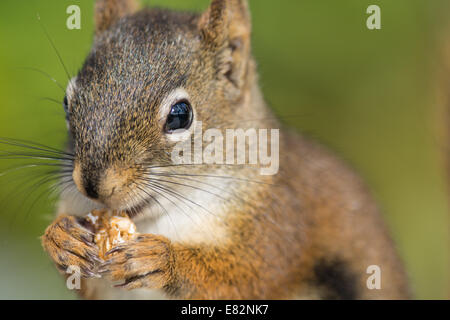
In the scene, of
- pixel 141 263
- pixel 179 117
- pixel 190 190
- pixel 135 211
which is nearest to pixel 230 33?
pixel 179 117

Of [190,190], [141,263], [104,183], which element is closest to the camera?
[104,183]

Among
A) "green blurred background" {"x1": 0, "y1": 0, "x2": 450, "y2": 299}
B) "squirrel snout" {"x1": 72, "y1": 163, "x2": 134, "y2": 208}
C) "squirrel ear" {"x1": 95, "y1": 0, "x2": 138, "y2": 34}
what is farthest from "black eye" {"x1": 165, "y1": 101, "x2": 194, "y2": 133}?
"green blurred background" {"x1": 0, "y1": 0, "x2": 450, "y2": 299}

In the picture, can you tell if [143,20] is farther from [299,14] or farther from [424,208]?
[424,208]

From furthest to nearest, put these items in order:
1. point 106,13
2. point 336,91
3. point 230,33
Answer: point 336,91
point 106,13
point 230,33

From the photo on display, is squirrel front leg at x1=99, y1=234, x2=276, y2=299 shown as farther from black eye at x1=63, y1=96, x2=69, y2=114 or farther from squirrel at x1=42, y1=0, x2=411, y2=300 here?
black eye at x1=63, y1=96, x2=69, y2=114

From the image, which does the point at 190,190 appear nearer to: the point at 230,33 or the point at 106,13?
the point at 230,33

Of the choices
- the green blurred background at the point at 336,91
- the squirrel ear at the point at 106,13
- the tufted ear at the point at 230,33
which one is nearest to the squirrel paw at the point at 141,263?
the tufted ear at the point at 230,33
